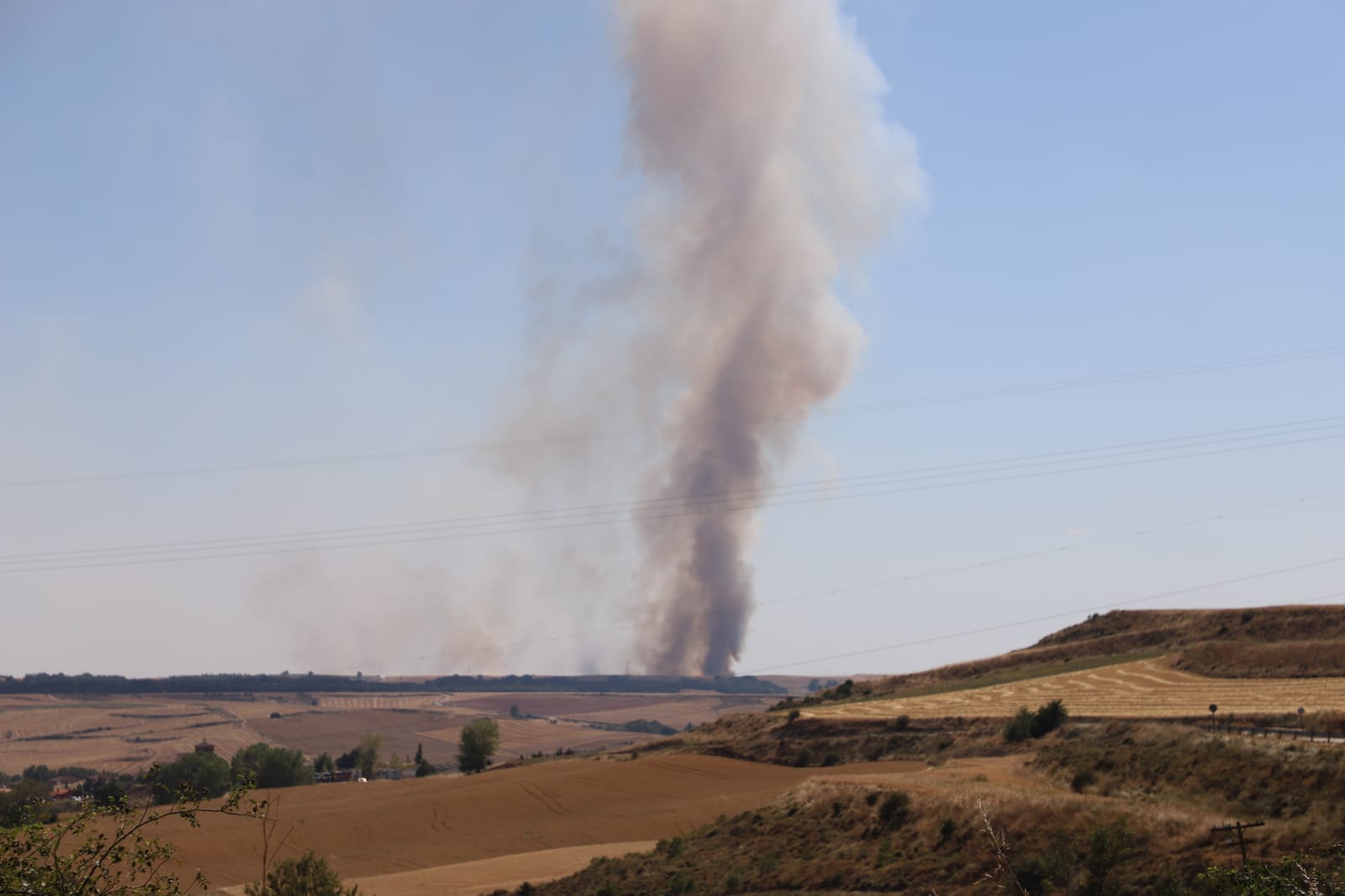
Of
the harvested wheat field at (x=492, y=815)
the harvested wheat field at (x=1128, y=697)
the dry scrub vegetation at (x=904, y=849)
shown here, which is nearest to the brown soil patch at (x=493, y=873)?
the harvested wheat field at (x=492, y=815)

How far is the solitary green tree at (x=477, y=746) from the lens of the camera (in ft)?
431

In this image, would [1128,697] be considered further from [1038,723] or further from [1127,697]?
[1038,723]

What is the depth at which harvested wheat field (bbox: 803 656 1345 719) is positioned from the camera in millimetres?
61500

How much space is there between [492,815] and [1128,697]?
42.0 meters

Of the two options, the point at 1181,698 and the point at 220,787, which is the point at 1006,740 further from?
the point at 220,787

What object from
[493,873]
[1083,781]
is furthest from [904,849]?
[493,873]

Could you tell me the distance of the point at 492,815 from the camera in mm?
78625

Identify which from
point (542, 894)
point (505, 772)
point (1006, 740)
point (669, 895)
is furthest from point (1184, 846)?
point (505, 772)

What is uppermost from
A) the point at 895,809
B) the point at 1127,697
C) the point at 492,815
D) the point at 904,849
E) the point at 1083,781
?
the point at 1127,697

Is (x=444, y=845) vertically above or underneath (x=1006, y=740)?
underneath

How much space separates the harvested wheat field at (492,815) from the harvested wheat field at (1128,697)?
1203 centimetres

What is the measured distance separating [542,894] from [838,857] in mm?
14350

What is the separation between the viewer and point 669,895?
46.9m

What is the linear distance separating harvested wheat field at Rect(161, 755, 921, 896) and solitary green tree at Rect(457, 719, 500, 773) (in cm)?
3548
